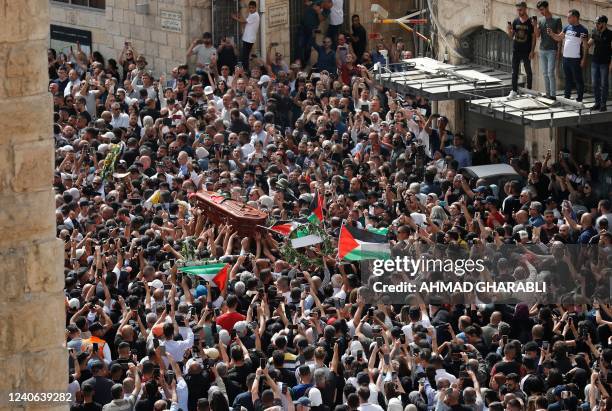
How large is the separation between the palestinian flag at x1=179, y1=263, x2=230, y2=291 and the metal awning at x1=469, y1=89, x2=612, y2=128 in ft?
18.2

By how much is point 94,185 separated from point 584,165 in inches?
302

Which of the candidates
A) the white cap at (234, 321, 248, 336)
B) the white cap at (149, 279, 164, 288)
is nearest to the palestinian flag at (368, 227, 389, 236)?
the white cap at (149, 279, 164, 288)

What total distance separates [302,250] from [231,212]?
1.43 metres

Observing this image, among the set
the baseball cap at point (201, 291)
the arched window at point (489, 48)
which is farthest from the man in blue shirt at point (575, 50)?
the baseball cap at point (201, 291)

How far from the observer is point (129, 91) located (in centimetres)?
3055

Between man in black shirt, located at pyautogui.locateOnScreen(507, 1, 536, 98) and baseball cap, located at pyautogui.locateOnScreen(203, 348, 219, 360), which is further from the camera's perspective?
man in black shirt, located at pyautogui.locateOnScreen(507, 1, 536, 98)

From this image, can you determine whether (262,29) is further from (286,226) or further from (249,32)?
(286,226)

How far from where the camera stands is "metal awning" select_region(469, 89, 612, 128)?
23688 mm

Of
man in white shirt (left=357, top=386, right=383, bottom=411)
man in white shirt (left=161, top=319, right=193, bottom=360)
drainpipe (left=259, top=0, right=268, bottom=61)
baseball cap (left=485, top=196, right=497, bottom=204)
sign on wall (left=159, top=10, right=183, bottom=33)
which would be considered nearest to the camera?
man in white shirt (left=357, top=386, right=383, bottom=411)

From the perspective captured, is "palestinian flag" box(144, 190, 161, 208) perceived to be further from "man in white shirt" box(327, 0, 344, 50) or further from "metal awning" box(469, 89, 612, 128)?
"man in white shirt" box(327, 0, 344, 50)

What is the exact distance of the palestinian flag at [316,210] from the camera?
73.3 ft

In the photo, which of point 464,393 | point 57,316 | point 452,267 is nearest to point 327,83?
point 452,267

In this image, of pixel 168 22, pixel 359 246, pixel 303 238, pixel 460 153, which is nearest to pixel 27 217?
pixel 359 246

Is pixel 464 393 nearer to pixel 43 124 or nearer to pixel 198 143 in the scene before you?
pixel 43 124
